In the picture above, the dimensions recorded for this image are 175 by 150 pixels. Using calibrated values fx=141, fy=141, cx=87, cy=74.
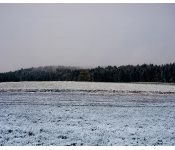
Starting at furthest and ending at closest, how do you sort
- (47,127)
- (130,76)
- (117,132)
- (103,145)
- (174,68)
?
1. (130,76)
2. (174,68)
3. (47,127)
4. (117,132)
5. (103,145)

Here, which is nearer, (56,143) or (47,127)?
(56,143)

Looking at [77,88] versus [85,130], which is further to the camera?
[77,88]

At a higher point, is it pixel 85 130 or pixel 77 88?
pixel 77 88

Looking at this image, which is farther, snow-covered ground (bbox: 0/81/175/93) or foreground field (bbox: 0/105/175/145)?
snow-covered ground (bbox: 0/81/175/93)

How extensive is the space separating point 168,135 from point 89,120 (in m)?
4.42

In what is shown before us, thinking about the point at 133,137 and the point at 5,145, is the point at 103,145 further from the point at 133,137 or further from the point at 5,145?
the point at 5,145

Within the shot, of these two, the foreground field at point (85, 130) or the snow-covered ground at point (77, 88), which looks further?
the snow-covered ground at point (77, 88)

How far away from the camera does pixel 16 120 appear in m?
8.93

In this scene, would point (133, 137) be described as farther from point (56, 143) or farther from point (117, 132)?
point (56, 143)
